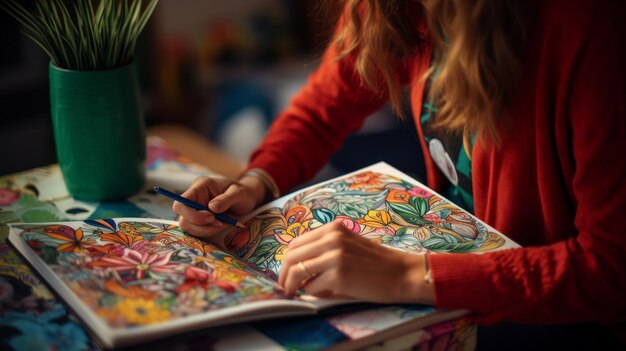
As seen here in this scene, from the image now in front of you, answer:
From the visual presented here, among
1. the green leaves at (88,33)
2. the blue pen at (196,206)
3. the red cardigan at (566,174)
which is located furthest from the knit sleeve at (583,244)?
the green leaves at (88,33)

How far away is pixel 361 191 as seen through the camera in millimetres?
872

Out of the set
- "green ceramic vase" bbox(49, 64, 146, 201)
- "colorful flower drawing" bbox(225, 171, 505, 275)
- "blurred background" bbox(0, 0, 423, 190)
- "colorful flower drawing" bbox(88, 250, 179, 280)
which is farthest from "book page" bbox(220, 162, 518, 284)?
"blurred background" bbox(0, 0, 423, 190)

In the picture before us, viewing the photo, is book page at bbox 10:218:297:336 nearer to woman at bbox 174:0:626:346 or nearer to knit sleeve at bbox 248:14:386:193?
woman at bbox 174:0:626:346

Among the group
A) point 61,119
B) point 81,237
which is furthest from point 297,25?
point 81,237

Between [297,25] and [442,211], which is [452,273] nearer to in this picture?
[442,211]

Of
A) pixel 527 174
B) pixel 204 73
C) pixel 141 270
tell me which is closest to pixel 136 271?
pixel 141 270

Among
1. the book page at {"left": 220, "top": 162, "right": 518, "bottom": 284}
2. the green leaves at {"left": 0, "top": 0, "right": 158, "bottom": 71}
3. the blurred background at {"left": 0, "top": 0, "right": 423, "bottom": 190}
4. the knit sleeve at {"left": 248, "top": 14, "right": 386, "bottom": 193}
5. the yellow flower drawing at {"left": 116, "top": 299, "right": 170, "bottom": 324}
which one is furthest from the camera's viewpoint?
the blurred background at {"left": 0, "top": 0, "right": 423, "bottom": 190}

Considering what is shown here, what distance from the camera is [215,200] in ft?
2.83

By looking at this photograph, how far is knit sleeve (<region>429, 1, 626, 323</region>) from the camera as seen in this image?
0.69m

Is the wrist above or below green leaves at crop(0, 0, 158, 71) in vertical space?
below

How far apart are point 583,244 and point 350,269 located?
0.24 m

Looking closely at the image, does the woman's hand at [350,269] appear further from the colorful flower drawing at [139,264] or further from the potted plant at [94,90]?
the potted plant at [94,90]

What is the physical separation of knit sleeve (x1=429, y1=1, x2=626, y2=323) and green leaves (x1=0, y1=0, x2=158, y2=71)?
49 centimetres

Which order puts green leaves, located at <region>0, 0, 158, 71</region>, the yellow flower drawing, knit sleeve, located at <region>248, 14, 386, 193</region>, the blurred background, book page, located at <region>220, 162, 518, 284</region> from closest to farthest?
1. the yellow flower drawing
2. book page, located at <region>220, 162, 518, 284</region>
3. green leaves, located at <region>0, 0, 158, 71</region>
4. knit sleeve, located at <region>248, 14, 386, 193</region>
5. the blurred background
